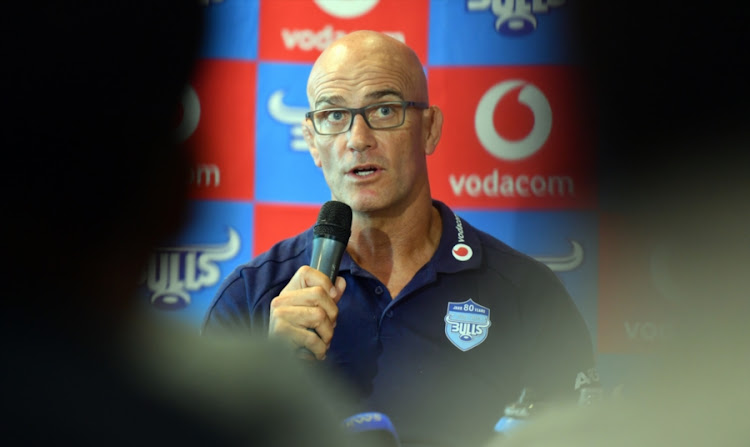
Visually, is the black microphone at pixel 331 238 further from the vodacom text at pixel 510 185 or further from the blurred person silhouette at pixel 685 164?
the vodacom text at pixel 510 185

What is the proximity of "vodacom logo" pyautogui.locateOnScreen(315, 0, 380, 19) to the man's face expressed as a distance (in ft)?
1.45

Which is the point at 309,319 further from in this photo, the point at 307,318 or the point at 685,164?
the point at 685,164

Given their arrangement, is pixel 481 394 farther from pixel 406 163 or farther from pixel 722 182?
pixel 722 182

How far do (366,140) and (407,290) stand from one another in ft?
1.10

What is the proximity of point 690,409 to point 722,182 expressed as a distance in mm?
1267

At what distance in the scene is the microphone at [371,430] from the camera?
31.7 inches

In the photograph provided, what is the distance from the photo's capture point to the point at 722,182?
156cm

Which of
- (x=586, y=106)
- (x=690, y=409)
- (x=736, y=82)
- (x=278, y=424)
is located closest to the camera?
(x=278, y=424)

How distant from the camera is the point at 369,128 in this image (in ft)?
4.75

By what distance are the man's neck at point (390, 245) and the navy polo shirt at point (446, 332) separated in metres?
0.05

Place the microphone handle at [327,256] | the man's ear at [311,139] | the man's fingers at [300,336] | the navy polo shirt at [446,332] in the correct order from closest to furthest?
1. the man's fingers at [300,336]
2. the microphone handle at [327,256]
3. the navy polo shirt at [446,332]
4. the man's ear at [311,139]

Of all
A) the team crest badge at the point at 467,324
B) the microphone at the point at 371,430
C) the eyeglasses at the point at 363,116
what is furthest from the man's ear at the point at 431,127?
the microphone at the point at 371,430

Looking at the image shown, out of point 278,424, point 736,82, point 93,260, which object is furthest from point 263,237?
point 278,424

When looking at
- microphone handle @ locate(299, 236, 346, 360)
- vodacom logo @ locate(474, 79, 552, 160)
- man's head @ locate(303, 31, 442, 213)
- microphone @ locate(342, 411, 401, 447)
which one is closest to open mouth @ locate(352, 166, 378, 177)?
man's head @ locate(303, 31, 442, 213)
